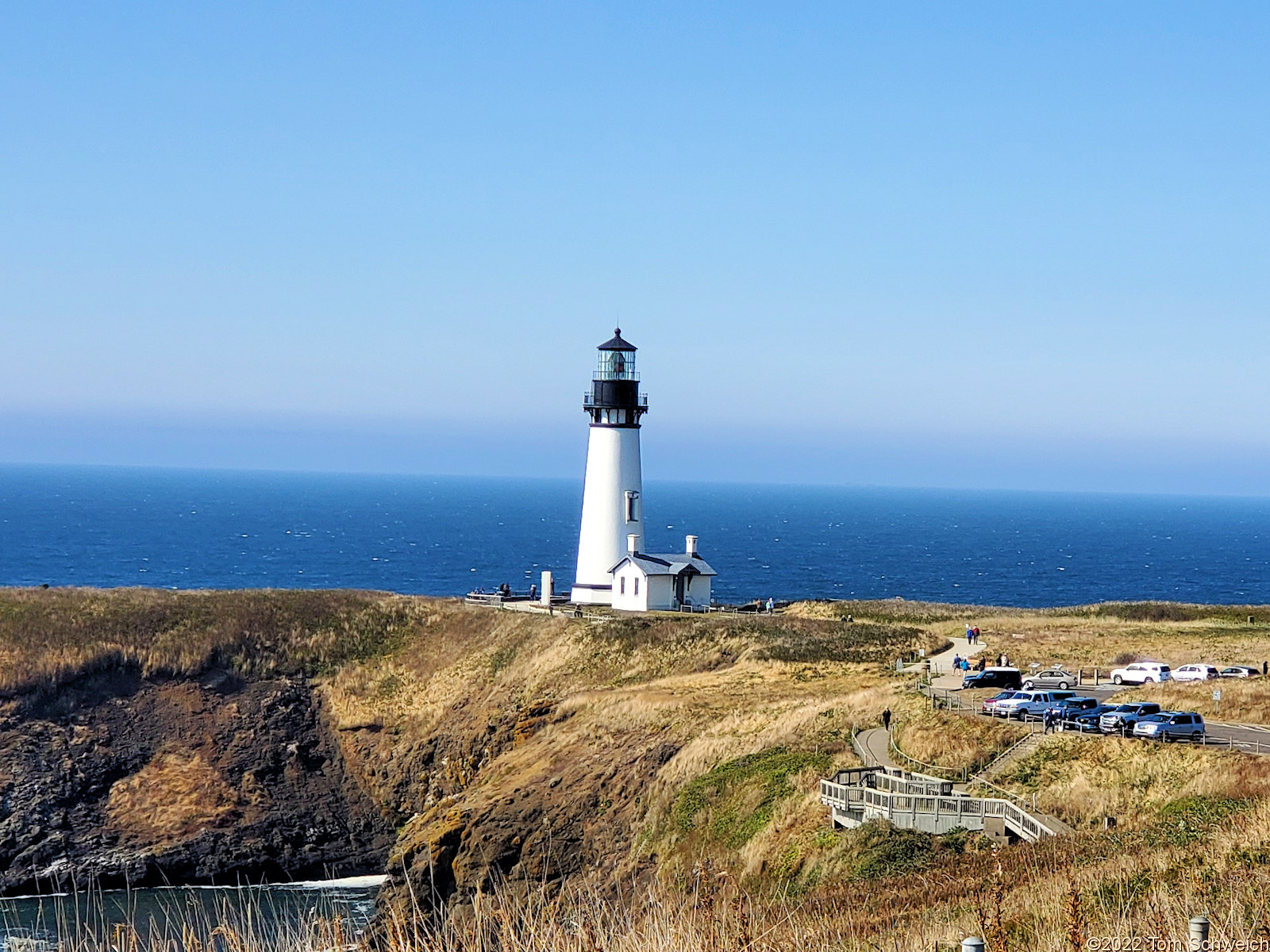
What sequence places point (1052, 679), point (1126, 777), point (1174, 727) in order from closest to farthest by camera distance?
point (1126, 777) → point (1174, 727) → point (1052, 679)

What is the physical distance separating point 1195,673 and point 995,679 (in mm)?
7233

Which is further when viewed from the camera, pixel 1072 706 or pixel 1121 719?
pixel 1072 706

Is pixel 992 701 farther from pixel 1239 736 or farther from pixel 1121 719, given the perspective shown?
pixel 1239 736

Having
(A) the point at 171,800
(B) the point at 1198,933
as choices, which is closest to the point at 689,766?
(A) the point at 171,800

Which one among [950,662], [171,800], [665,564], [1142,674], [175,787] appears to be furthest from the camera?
[665,564]

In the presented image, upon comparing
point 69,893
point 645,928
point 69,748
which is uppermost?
point 645,928

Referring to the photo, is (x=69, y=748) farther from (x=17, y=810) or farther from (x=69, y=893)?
(x=69, y=893)

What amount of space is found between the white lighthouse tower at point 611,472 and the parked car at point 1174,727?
1322 inches

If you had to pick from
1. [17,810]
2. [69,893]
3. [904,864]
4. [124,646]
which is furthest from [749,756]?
[124,646]

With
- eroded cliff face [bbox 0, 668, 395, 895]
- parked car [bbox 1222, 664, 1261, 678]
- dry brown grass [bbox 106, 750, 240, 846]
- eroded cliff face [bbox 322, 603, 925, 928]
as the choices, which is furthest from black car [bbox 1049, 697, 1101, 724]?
dry brown grass [bbox 106, 750, 240, 846]

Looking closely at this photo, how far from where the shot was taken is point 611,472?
6556 centimetres

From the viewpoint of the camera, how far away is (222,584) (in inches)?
5049

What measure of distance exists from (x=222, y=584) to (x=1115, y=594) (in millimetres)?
85320

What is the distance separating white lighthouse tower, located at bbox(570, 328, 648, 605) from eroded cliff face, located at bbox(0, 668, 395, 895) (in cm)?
1574
